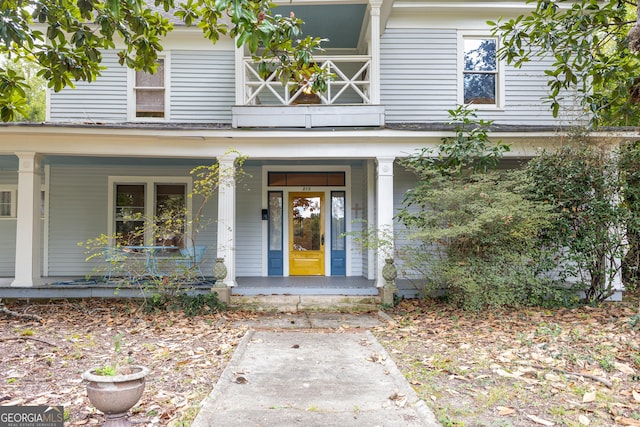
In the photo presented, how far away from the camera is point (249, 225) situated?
419 inches

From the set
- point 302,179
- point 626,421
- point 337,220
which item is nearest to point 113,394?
point 626,421

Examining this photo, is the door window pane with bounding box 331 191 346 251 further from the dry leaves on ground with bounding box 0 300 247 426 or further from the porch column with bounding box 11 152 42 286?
the porch column with bounding box 11 152 42 286

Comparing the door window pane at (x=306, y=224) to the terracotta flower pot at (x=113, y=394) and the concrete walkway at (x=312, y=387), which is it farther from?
the terracotta flower pot at (x=113, y=394)

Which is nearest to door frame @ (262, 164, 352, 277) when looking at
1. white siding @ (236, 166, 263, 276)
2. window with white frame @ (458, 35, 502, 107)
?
white siding @ (236, 166, 263, 276)

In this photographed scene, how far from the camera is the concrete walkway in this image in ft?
11.2

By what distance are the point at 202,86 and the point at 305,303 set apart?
6.02 m

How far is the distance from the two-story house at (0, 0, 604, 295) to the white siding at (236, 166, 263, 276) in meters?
0.03

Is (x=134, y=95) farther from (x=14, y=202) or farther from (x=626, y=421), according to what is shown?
(x=626, y=421)

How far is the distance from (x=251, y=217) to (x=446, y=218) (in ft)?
16.4

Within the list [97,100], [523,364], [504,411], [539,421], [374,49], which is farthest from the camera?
[97,100]

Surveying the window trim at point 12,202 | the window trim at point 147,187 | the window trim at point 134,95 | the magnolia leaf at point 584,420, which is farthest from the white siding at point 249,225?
the magnolia leaf at point 584,420

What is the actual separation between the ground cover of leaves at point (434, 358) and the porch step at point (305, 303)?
0.44 m

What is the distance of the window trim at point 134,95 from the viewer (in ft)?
34.1

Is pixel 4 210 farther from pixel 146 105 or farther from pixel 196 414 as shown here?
pixel 196 414
